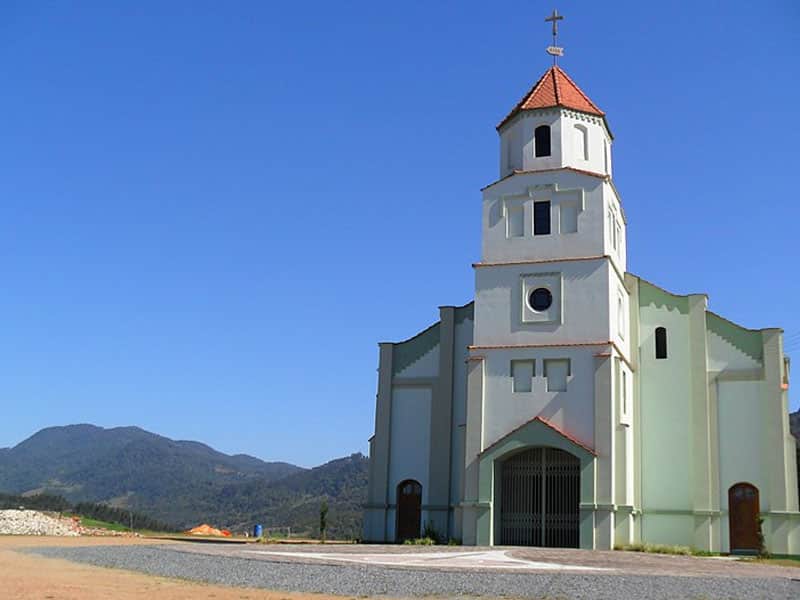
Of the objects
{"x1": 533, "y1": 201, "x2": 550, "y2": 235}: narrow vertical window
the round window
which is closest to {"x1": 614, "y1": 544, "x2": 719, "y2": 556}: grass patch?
the round window

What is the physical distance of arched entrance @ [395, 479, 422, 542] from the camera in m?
37.8

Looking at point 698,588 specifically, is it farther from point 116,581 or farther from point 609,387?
point 609,387

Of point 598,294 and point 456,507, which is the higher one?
point 598,294

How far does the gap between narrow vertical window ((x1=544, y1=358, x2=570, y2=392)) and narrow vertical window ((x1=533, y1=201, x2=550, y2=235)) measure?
5.13m

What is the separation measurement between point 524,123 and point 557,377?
10.1 metres

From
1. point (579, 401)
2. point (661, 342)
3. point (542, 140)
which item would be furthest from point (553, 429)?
point (542, 140)

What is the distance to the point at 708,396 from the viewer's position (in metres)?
35.5

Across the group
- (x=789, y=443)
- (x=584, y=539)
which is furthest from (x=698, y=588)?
(x=789, y=443)

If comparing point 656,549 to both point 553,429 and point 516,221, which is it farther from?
point 516,221

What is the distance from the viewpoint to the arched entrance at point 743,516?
111ft

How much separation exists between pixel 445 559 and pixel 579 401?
35.1ft

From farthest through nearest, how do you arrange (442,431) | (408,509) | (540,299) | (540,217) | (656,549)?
(408,509), (442,431), (540,217), (540,299), (656,549)

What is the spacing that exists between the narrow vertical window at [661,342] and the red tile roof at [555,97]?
8787 mm

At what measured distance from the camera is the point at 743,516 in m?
34.3
